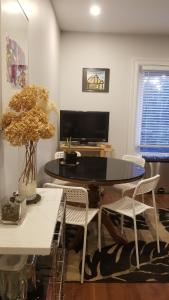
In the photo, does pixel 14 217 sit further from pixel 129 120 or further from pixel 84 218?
pixel 129 120

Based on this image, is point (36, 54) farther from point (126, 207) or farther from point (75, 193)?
point (126, 207)

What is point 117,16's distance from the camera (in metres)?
3.46

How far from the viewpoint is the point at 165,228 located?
9.91 feet

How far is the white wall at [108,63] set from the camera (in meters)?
4.29

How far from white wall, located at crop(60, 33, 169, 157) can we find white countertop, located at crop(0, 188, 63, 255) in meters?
3.27

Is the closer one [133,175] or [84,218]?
[84,218]

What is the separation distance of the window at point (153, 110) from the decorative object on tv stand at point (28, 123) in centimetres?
334

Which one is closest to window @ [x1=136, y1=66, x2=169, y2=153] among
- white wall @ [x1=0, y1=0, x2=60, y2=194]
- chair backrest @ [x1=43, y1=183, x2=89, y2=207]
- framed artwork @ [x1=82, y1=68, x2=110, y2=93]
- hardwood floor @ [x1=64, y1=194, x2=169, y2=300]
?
framed artwork @ [x1=82, y1=68, x2=110, y2=93]

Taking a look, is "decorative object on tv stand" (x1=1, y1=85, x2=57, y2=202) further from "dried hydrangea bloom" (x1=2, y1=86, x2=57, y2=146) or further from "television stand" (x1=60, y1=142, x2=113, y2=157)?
"television stand" (x1=60, y1=142, x2=113, y2=157)

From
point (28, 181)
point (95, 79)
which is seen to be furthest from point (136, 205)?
point (95, 79)

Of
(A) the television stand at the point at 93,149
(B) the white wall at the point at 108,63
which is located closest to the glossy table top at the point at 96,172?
(A) the television stand at the point at 93,149

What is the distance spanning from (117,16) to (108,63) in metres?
0.97

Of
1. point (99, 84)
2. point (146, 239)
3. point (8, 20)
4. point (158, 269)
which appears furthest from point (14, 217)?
point (99, 84)

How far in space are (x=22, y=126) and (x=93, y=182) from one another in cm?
107
